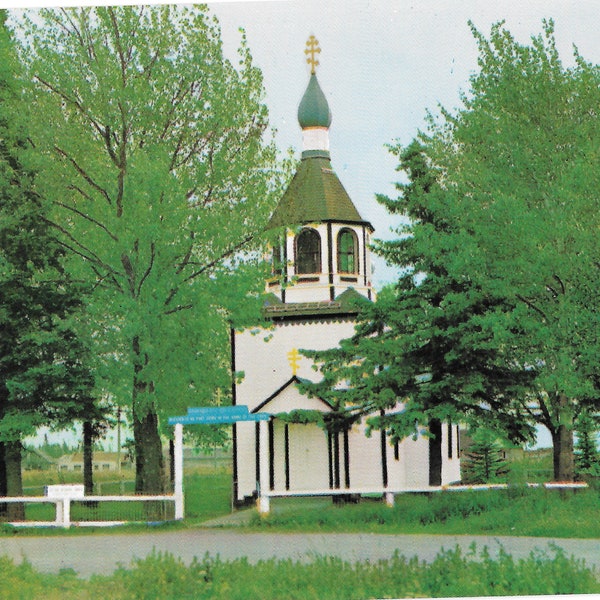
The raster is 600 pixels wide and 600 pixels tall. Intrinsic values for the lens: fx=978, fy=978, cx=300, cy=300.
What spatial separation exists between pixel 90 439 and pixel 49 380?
1.34 meters

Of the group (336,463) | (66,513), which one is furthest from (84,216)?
(336,463)

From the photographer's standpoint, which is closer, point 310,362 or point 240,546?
point 240,546

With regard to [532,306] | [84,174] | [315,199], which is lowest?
[532,306]

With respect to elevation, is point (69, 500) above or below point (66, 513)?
above

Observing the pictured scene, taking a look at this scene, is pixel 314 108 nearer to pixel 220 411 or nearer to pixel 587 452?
pixel 220 411

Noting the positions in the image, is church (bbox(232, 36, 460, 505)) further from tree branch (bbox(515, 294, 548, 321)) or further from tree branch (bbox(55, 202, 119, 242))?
tree branch (bbox(515, 294, 548, 321))

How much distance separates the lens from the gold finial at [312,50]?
1514cm

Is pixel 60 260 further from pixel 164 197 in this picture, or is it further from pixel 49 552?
pixel 49 552

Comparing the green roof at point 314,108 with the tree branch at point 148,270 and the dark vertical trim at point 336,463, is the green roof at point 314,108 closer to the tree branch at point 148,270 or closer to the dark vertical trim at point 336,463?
the tree branch at point 148,270

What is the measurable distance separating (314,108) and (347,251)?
539 cm

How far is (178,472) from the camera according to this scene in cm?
1762

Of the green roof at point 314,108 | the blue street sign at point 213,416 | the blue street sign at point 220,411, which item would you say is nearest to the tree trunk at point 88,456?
the blue street sign at point 213,416

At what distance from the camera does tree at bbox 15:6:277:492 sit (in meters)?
18.0

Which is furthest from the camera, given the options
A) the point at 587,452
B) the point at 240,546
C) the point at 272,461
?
the point at 272,461
